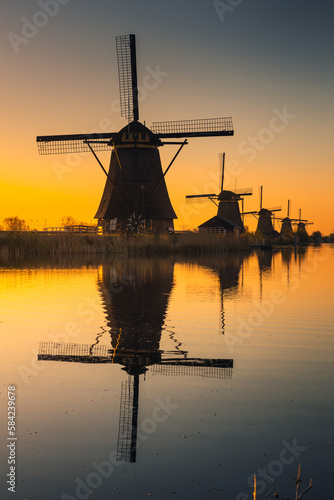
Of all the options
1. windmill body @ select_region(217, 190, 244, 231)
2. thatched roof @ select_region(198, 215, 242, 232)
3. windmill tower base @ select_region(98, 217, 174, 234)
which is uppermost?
windmill body @ select_region(217, 190, 244, 231)

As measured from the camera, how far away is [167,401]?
5008mm

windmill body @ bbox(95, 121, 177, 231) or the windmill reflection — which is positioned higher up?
windmill body @ bbox(95, 121, 177, 231)

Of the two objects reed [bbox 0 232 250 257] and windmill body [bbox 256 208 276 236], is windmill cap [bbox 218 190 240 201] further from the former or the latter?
reed [bbox 0 232 250 257]

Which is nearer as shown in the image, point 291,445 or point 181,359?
point 291,445

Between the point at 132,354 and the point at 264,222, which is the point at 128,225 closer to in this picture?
the point at 132,354

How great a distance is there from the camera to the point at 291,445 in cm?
396

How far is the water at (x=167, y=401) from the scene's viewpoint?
11.5 ft

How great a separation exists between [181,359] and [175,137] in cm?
2807

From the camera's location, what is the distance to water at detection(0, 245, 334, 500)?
11.5 feet

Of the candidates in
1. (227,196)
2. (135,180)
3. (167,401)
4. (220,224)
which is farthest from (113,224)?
(227,196)

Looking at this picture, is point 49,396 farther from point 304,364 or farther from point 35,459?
point 304,364

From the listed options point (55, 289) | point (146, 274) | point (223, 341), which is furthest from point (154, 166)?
point (223, 341)

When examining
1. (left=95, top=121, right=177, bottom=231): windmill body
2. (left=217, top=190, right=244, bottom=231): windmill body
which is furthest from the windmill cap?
(left=95, top=121, right=177, bottom=231): windmill body

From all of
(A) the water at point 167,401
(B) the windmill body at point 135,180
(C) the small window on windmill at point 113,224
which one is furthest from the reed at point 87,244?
(A) the water at point 167,401
